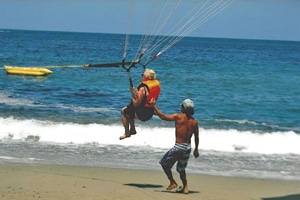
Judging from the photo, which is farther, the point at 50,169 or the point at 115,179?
the point at 50,169

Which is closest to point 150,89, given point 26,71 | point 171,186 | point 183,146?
point 183,146

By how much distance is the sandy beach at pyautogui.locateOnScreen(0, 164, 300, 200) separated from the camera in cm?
886

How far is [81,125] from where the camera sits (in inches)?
692

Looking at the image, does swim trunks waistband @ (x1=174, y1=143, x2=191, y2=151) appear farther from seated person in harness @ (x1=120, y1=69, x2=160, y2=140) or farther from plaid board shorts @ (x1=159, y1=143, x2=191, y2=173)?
seated person in harness @ (x1=120, y1=69, x2=160, y2=140)

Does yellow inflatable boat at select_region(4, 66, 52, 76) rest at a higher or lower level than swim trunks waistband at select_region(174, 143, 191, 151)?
lower

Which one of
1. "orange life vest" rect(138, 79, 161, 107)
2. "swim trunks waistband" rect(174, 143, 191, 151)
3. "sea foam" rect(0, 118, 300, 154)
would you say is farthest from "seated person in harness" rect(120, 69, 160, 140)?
"sea foam" rect(0, 118, 300, 154)

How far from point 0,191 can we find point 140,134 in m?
7.84

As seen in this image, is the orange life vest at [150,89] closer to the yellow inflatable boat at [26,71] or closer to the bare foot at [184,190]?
the bare foot at [184,190]

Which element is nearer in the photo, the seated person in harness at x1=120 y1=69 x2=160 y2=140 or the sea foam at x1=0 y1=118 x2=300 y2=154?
the seated person in harness at x1=120 y1=69 x2=160 y2=140

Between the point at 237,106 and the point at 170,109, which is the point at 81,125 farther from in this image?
the point at 237,106

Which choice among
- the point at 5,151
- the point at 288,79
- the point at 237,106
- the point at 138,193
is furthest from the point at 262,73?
the point at 138,193

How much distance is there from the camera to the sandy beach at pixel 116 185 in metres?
8.86

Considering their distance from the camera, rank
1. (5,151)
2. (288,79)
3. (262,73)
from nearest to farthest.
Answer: (5,151)
(288,79)
(262,73)

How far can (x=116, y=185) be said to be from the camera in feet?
31.6
